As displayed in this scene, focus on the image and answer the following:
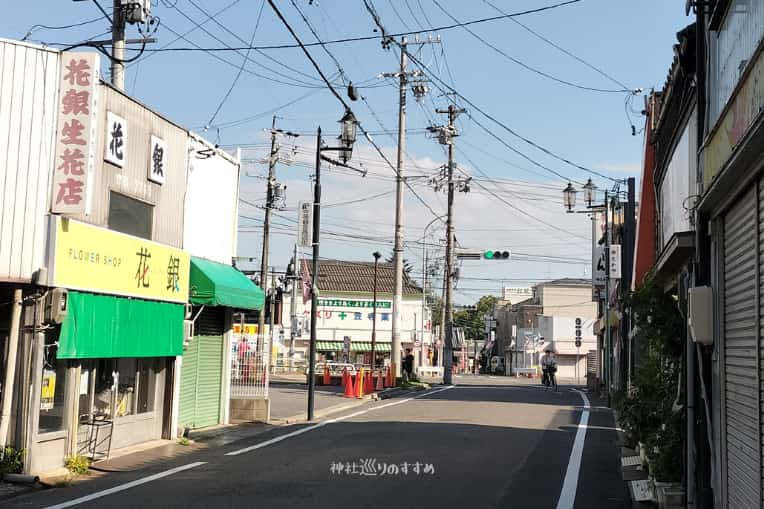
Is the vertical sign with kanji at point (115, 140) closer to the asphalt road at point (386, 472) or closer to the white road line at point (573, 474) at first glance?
the asphalt road at point (386, 472)

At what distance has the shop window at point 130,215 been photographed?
15188mm

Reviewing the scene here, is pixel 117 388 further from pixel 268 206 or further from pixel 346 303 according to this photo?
pixel 346 303

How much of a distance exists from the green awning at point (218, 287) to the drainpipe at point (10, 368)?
5.87 metres

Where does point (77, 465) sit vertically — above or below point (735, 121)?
below

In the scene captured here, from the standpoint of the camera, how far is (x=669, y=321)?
444 inches

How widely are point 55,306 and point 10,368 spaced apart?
Result: 103 centimetres

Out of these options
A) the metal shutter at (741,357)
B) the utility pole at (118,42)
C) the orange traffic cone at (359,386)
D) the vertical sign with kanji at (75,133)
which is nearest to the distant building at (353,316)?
the orange traffic cone at (359,386)

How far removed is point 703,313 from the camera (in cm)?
864

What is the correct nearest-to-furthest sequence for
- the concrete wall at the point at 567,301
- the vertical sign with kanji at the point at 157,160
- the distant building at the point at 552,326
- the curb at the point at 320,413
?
the vertical sign with kanji at the point at 157,160, the curb at the point at 320,413, the distant building at the point at 552,326, the concrete wall at the point at 567,301

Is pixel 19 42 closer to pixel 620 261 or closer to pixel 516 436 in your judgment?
pixel 516 436

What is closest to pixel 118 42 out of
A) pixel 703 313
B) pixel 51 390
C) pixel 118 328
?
pixel 118 328

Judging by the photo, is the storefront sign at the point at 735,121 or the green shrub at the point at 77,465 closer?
the storefront sign at the point at 735,121

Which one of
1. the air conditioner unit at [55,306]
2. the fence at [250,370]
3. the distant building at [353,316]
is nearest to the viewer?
the air conditioner unit at [55,306]

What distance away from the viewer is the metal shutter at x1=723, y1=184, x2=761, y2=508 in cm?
709
